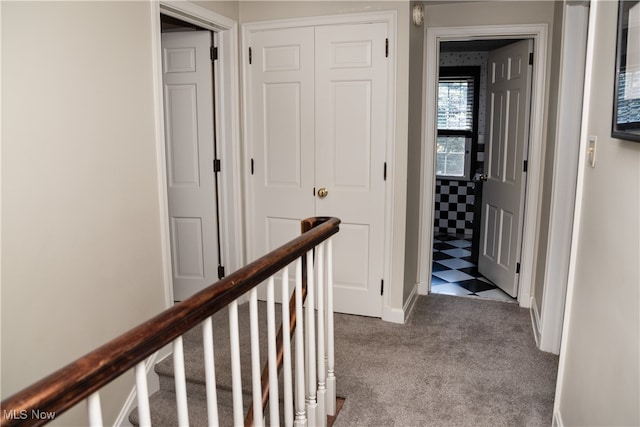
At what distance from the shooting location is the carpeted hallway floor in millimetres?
2482

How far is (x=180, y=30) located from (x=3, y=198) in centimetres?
215

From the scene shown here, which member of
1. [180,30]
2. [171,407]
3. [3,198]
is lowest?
[171,407]

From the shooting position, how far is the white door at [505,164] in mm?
3879

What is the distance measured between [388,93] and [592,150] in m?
1.64

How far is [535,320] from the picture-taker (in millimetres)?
3479

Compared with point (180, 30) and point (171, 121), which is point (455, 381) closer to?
point (171, 121)

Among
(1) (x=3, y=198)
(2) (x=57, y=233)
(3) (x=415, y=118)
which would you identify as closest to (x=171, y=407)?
(2) (x=57, y=233)

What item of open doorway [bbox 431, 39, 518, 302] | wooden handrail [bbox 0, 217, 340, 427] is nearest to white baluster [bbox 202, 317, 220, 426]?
wooden handrail [bbox 0, 217, 340, 427]

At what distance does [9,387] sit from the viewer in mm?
1917

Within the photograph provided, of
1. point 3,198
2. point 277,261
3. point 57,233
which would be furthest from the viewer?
point 57,233

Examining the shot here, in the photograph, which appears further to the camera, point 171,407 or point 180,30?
point 180,30

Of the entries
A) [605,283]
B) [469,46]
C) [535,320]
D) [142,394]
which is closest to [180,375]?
[142,394]

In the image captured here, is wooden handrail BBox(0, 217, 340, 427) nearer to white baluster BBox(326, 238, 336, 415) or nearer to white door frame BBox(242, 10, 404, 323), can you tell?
white baluster BBox(326, 238, 336, 415)

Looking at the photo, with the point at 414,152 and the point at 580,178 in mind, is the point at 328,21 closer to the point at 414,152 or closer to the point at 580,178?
the point at 414,152
